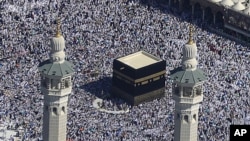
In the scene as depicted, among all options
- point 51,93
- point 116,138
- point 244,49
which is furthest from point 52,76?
point 244,49

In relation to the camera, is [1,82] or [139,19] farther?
[139,19]

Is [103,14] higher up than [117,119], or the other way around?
[103,14]

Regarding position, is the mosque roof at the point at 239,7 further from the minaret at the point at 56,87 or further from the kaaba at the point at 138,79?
the minaret at the point at 56,87

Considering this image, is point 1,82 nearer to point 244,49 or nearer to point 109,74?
point 109,74

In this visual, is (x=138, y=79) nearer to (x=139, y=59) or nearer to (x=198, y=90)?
(x=139, y=59)

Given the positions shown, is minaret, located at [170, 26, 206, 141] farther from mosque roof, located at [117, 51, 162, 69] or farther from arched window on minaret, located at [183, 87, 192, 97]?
mosque roof, located at [117, 51, 162, 69]

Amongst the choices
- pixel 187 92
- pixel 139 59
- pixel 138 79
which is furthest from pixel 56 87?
Result: pixel 139 59

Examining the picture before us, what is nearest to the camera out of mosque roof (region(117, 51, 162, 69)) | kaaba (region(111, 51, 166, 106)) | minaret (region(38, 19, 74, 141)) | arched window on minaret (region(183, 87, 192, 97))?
arched window on minaret (region(183, 87, 192, 97))

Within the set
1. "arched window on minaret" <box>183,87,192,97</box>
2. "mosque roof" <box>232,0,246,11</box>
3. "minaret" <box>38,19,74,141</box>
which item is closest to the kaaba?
"mosque roof" <box>232,0,246,11</box>
